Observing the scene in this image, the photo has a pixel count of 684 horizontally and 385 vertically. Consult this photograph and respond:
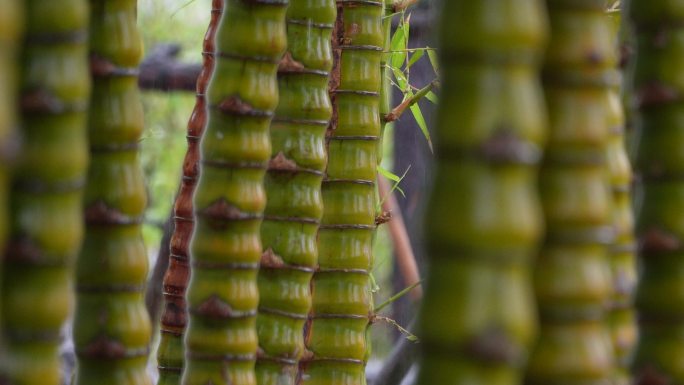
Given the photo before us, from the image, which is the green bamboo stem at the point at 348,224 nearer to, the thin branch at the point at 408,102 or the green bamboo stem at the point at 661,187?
the thin branch at the point at 408,102

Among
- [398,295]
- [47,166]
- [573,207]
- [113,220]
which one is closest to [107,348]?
[113,220]

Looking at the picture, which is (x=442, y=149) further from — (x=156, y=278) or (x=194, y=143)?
(x=156, y=278)

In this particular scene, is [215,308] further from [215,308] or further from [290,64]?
[290,64]

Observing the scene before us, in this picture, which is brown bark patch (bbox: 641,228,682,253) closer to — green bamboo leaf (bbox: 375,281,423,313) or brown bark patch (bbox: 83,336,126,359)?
brown bark patch (bbox: 83,336,126,359)

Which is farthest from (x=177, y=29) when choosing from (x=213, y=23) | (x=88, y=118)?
(x=88, y=118)

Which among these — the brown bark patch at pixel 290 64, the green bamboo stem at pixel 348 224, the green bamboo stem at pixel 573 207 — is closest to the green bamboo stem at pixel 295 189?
the brown bark patch at pixel 290 64
